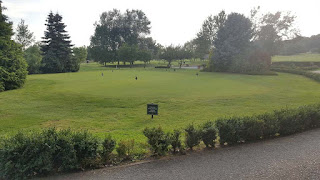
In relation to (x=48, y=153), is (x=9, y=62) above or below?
above

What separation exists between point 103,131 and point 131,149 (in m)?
3.44

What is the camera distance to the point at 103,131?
32.4 ft

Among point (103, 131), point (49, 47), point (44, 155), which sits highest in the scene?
point (49, 47)

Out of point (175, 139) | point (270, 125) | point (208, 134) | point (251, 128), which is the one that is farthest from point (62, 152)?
point (270, 125)

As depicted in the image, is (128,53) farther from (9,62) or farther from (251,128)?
(251,128)

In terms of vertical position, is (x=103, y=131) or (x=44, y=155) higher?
(x=44, y=155)

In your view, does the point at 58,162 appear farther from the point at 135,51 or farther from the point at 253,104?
the point at 135,51

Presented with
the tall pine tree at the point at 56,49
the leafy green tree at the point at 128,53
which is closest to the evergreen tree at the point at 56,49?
the tall pine tree at the point at 56,49

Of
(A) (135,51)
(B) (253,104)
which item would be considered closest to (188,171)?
(B) (253,104)

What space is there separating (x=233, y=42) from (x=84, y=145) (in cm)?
4803

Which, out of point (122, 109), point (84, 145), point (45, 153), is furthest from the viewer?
point (122, 109)

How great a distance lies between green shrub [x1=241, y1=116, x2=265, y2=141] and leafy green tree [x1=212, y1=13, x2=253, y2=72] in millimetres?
41827

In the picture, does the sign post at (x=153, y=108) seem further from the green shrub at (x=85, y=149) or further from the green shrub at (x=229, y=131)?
the green shrub at (x=85, y=149)

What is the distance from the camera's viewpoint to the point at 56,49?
2061 inches
